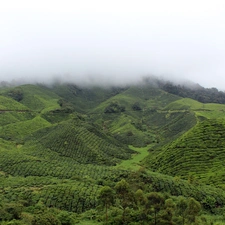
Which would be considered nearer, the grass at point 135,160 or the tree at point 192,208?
the tree at point 192,208

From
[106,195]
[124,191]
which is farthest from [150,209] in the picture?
[106,195]

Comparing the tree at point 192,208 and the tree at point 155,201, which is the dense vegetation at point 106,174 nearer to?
the tree at point 192,208

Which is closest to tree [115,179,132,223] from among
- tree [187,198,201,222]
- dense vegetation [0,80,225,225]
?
dense vegetation [0,80,225,225]

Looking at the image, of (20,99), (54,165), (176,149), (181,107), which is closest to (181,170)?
(176,149)

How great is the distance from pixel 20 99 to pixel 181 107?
125m

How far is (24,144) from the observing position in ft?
368

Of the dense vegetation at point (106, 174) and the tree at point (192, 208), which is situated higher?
the tree at point (192, 208)

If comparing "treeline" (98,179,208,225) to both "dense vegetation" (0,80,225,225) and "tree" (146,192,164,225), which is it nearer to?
"tree" (146,192,164,225)

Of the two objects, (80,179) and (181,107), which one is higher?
(181,107)

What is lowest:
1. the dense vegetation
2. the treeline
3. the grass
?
the grass

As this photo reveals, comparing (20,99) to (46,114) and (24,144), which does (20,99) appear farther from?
(24,144)

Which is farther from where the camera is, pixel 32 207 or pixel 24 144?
pixel 24 144

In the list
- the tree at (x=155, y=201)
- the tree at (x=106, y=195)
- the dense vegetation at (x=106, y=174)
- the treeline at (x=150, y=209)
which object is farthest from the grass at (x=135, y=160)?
the tree at (x=155, y=201)

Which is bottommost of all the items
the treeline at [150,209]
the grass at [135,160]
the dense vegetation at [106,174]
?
the grass at [135,160]
